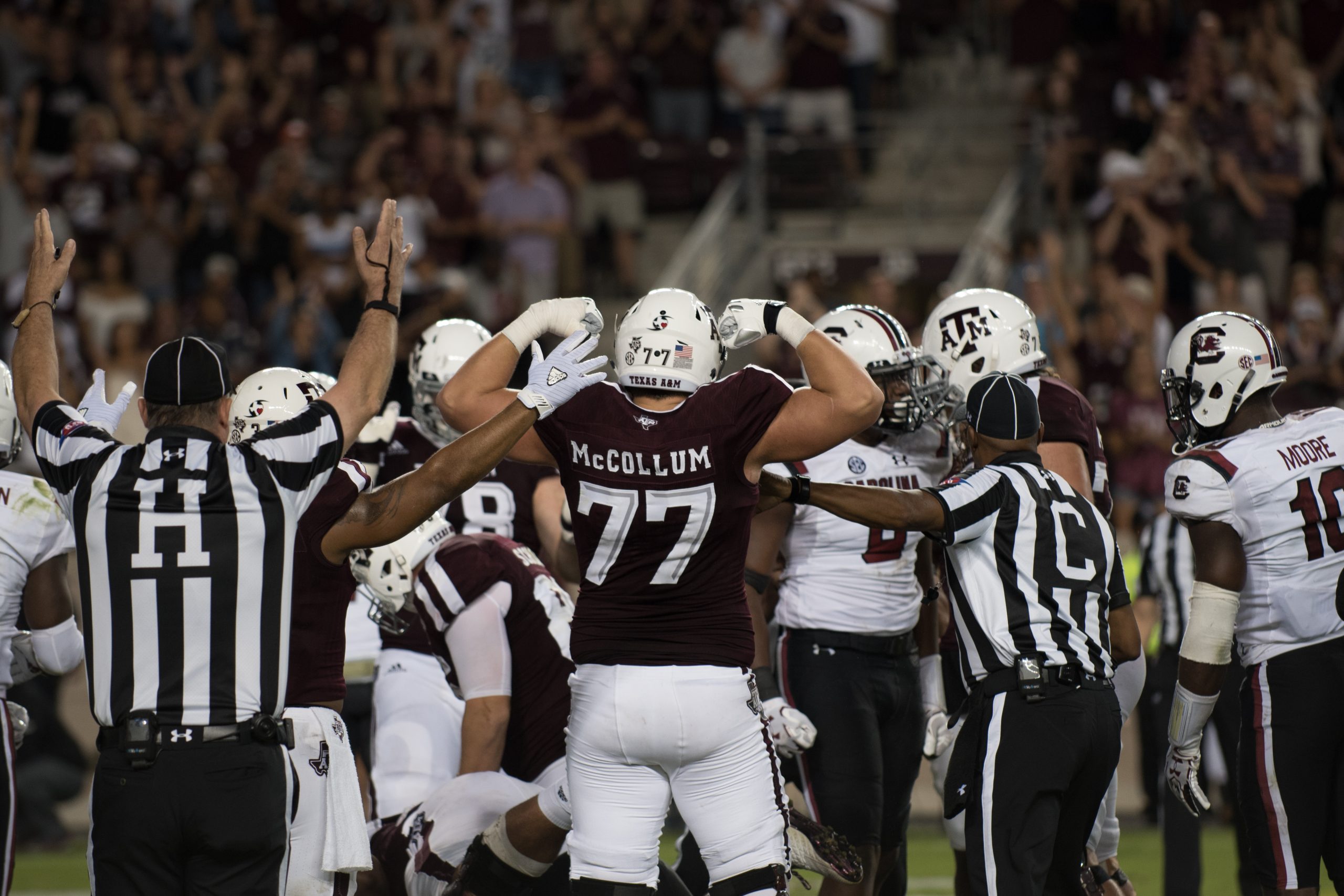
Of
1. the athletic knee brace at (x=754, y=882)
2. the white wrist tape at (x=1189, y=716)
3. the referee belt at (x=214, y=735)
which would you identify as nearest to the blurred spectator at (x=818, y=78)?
the white wrist tape at (x=1189, y=716)

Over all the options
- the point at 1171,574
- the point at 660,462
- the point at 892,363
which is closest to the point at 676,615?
the point at 660,462

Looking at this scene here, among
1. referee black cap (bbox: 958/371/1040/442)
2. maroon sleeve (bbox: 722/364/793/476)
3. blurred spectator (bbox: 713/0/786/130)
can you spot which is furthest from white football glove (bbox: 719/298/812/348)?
blurred spectator (bbox: 713/0/786/130)

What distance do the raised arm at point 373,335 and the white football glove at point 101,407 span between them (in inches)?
28.7

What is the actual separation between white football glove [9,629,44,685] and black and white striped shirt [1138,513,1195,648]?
214 inches

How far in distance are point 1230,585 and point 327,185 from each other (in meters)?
10.2

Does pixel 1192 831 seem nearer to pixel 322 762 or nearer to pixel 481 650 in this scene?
pixel 481 650

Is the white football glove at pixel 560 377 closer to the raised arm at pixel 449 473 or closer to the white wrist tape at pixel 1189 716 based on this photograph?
the raised arm at pixel 449 473

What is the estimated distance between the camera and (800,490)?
5.53 meters

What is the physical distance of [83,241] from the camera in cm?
1427

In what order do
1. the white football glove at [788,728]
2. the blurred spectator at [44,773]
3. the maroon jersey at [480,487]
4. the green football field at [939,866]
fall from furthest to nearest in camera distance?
the blurred spectator at [44,773], the green football field at [939,866], the maroon jersey at [480,487], the white football glove at [788,728]

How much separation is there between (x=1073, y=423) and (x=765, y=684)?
157cm

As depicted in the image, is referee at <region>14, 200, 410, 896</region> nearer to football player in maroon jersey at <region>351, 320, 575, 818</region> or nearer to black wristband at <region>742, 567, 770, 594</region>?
football player in maroon jersey at <region>351, 320, 575, 818</region>

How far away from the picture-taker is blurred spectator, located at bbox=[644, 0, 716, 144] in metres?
15.4

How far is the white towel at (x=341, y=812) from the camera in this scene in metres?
5.15
